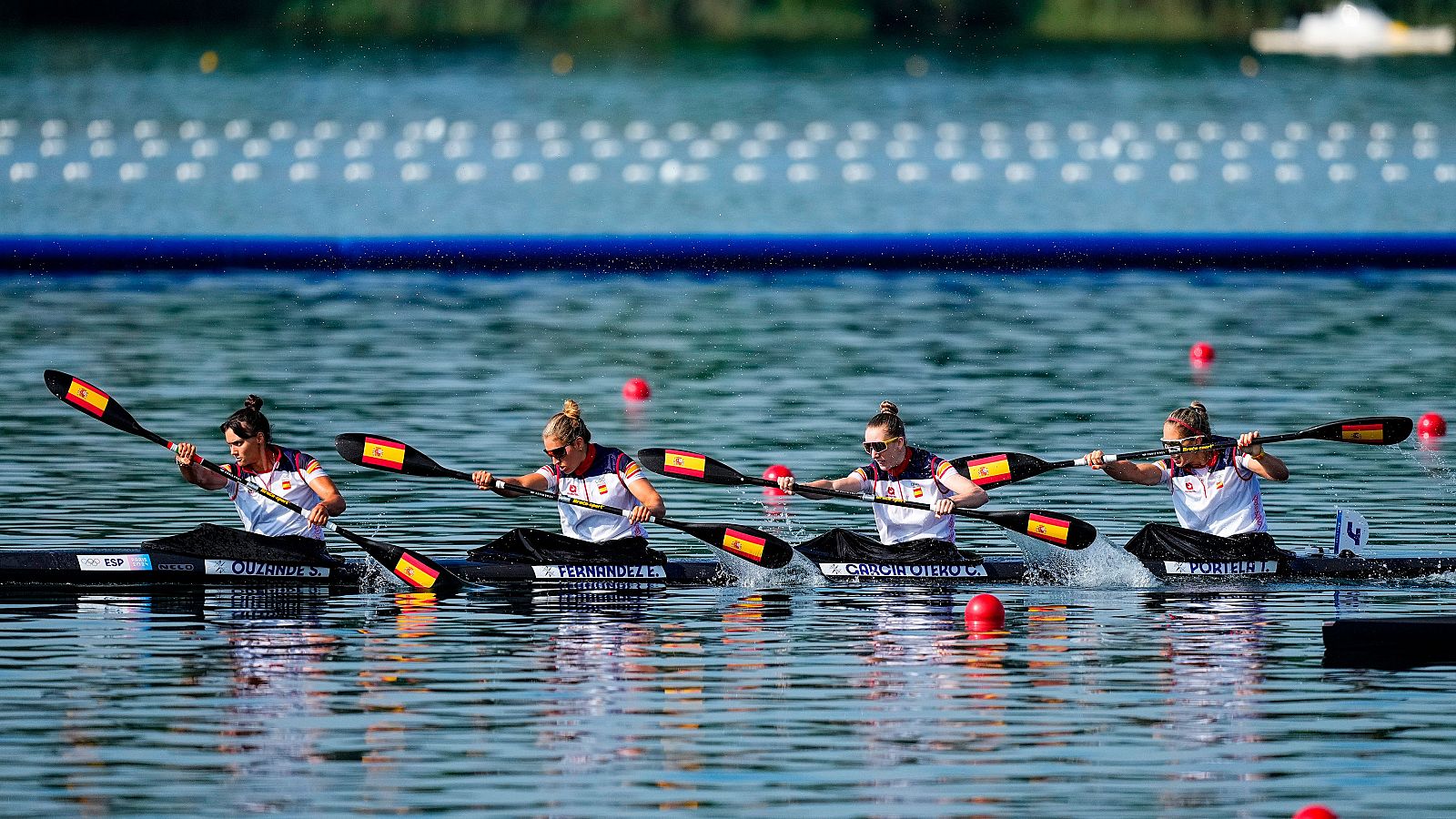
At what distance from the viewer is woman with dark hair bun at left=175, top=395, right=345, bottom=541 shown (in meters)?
16.3

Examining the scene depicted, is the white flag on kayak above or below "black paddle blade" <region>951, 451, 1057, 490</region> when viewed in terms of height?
below

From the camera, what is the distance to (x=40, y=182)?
56406mm

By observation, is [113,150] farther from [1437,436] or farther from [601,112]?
[1437,436]

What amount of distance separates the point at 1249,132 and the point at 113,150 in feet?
91.9

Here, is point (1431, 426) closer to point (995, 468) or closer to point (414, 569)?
point (995, 468)

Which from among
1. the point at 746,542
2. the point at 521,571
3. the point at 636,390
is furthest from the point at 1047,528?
the point at 636,390

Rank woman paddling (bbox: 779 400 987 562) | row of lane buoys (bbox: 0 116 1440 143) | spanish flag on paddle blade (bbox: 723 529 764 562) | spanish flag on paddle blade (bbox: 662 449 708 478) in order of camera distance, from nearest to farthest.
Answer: spanish flag on paddle blade (bbox: 723 529 764 562)
woman paddling (bbox: 779 400 987 562)
spanish flag on paddle blade (bbox: 662 449 708 478)
row of lane buoys (bbox: 0 116 1440 143)

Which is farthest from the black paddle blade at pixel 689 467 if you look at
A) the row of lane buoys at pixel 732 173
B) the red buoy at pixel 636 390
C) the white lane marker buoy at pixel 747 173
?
the white lane marker buoy at pixel 747 173

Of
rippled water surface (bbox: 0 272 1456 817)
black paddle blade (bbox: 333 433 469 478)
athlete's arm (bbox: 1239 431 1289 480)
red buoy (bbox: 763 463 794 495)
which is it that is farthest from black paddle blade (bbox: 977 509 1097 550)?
black paddle blade (bbox: 333 433 469 478)

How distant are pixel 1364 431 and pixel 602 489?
5.18 metres

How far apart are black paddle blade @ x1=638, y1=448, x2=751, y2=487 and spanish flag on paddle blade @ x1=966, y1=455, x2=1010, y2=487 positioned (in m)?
1.30

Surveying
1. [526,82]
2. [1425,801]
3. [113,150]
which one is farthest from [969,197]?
[1425,801]

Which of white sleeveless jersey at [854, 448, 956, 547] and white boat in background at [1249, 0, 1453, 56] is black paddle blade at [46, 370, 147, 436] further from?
white boat in background at [1249, 0, 1453, 56]

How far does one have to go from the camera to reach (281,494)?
16.6m
